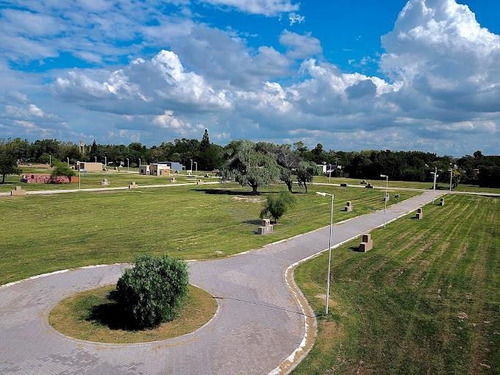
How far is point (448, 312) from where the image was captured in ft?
49.2

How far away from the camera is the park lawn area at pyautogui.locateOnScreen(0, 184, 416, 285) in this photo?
68.0 ft

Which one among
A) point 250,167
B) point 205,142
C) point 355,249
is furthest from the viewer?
point 205,142

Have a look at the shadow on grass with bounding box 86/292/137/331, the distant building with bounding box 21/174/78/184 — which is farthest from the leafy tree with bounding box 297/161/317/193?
the shadow on grass with bounding box 86/292/137/331

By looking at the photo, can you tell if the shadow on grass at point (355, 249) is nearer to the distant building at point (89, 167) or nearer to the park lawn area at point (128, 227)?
the park lawn area at point (128, 227)

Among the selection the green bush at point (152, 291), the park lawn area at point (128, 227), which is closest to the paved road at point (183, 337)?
the green bush at point (152, 291)

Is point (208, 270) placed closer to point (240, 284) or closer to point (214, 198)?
point (240, 284)

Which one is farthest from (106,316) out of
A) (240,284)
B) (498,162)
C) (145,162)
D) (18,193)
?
(145,162)

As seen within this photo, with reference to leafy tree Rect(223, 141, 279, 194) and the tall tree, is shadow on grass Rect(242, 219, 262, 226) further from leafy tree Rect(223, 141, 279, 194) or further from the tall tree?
the tall tree

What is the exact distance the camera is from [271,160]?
54875 mm

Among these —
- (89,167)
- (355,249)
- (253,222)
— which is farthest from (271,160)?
(89,167)

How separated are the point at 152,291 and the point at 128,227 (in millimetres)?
18436

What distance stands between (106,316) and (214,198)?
37.6 metres

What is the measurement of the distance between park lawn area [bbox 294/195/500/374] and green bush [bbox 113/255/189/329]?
176 inches

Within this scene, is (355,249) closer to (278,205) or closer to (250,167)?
(278,205)
